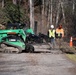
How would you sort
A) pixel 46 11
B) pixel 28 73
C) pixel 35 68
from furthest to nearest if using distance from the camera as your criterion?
pixel 46 11 < pixel 35 68 < pixel 28 73

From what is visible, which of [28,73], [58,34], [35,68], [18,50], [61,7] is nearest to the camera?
[28,73]

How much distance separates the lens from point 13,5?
59938mm

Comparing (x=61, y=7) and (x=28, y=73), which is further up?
(x=61, y=7)

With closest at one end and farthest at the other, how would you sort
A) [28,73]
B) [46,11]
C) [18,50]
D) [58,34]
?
[28,73], [18,50], [58,34], [46,11]

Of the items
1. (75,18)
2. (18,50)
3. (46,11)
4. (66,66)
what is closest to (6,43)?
(18,50)

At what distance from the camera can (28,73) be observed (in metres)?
16.8

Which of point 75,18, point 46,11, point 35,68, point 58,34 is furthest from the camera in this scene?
point 46,11

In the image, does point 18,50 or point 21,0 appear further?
point 21,0

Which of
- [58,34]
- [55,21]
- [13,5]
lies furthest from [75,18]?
[55,21]

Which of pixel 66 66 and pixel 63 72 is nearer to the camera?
pixel 63 72

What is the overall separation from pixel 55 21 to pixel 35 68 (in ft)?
188

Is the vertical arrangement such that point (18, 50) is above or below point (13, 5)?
below

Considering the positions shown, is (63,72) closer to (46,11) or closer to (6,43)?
(6,43)

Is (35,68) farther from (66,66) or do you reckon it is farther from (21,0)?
A: (21,0)
